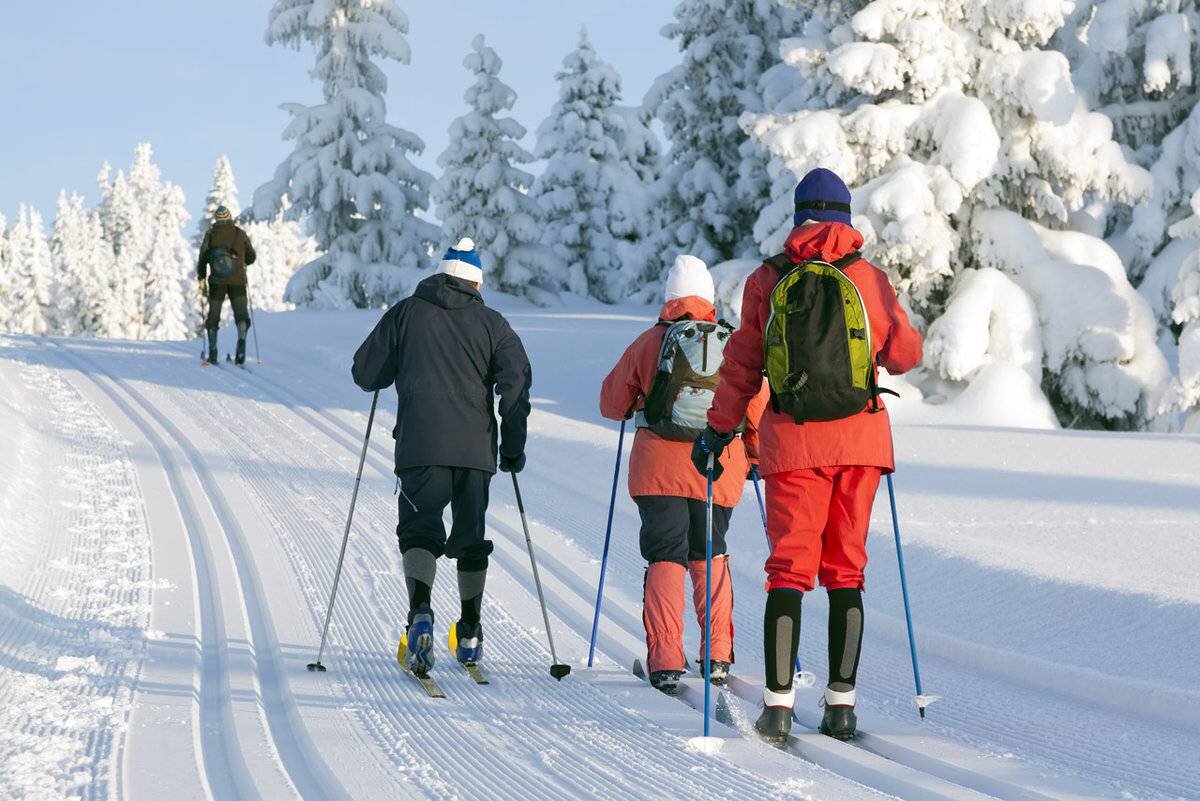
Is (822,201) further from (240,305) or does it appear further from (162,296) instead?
(162,296)

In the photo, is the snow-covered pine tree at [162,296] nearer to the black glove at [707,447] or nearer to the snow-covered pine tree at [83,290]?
the snow-covered pine tree at [83,290]

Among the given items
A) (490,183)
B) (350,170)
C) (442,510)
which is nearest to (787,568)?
(442,510)

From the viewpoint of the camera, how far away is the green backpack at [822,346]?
414 cm

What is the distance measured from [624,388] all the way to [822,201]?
144 cm

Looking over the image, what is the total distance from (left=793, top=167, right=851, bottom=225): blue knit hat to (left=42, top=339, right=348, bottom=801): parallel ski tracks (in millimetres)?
2607

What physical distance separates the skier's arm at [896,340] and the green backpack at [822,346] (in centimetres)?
15

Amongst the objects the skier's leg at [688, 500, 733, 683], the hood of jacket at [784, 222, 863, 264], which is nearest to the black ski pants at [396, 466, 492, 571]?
the skier's leg at [688, 500, 733, 683]

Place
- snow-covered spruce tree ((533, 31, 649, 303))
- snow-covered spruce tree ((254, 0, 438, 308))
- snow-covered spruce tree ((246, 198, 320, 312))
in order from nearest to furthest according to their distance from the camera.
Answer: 1. snow-covered spruce tree ((254, 0, 438, 308))
2. snow-covered spruce tree ((533, 31, 649, 303))
3. snow-covered spruce tree ((246, 198, 320, 312))

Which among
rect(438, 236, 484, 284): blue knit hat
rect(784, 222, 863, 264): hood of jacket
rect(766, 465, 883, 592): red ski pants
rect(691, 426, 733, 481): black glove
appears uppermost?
rect(784, 222, 863, 264): hood of jacket

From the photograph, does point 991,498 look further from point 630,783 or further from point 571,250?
point 571,250

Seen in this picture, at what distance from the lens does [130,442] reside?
11242 millimetres

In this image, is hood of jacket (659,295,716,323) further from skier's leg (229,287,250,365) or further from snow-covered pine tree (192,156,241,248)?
snow-covered pine tree (192,156,241,248)

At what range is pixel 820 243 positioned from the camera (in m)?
4.30

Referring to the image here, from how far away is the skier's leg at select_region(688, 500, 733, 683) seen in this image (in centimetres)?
536
